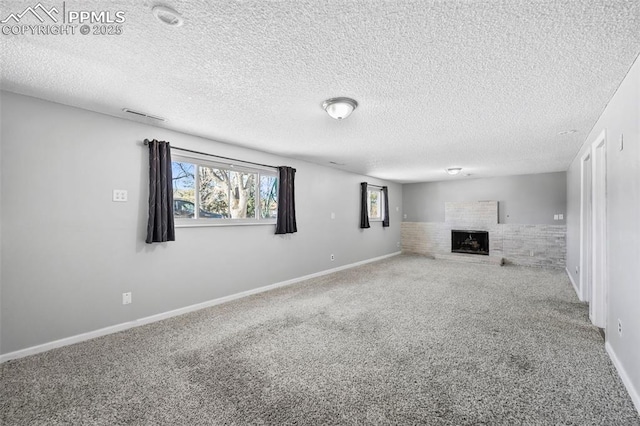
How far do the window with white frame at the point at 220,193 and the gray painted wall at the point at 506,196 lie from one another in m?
5.38

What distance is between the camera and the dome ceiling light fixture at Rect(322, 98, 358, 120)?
2430 mm

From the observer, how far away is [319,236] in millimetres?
5500

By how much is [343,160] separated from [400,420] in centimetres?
415

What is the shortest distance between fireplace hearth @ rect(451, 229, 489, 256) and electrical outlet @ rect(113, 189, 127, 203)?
7.59 metres

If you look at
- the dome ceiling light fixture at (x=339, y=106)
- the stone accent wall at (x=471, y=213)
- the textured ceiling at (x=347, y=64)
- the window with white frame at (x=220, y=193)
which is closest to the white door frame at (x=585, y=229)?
the textured ceiling at (x=347, y=64)

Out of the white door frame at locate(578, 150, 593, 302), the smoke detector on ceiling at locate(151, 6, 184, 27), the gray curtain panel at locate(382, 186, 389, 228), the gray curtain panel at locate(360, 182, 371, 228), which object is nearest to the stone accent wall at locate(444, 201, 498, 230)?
the gray curtain panel at locate(382, 186, 389, 228)

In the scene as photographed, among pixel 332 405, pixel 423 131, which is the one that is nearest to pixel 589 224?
pixel 423 131

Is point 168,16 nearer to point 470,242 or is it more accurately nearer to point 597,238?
point 597,238

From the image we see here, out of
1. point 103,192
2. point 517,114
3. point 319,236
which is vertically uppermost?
point 517,114

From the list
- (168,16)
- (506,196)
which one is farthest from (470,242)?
(168,16)

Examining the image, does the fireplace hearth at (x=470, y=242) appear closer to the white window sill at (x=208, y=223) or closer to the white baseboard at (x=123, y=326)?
the white baseboard at (x=123, y=326)

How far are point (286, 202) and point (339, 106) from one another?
2446 millimetres

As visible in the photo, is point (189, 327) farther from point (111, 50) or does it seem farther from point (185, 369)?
point (111, 50)

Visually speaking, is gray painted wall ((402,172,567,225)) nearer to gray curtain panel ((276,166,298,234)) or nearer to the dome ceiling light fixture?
gray curtain panel ((276,166,298,234))
